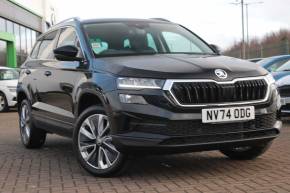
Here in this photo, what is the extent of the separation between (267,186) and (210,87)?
107 centimetres

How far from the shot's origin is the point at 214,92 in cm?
555

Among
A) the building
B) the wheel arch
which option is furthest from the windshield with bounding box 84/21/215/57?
the building

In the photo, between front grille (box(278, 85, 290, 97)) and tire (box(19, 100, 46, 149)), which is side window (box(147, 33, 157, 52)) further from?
front grille (box(278, 85, 290, 97))

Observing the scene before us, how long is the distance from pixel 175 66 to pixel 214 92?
467 mm

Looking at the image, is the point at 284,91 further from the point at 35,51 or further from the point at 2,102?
the point at 2,102

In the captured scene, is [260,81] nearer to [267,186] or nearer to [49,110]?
[267,186]

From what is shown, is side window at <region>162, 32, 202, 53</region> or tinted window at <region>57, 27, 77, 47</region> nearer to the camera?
side window at <region>162, 32, 202, 53</region>

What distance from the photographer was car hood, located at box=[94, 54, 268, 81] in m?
5.54

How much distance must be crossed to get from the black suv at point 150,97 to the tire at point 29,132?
135 centimetres

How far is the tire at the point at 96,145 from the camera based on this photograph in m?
5.82

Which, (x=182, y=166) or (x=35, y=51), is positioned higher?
(x=35, y=51)

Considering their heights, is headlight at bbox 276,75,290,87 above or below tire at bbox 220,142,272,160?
above

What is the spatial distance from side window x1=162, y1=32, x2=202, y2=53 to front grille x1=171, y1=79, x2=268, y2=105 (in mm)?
1264

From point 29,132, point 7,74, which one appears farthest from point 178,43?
point 7,74
